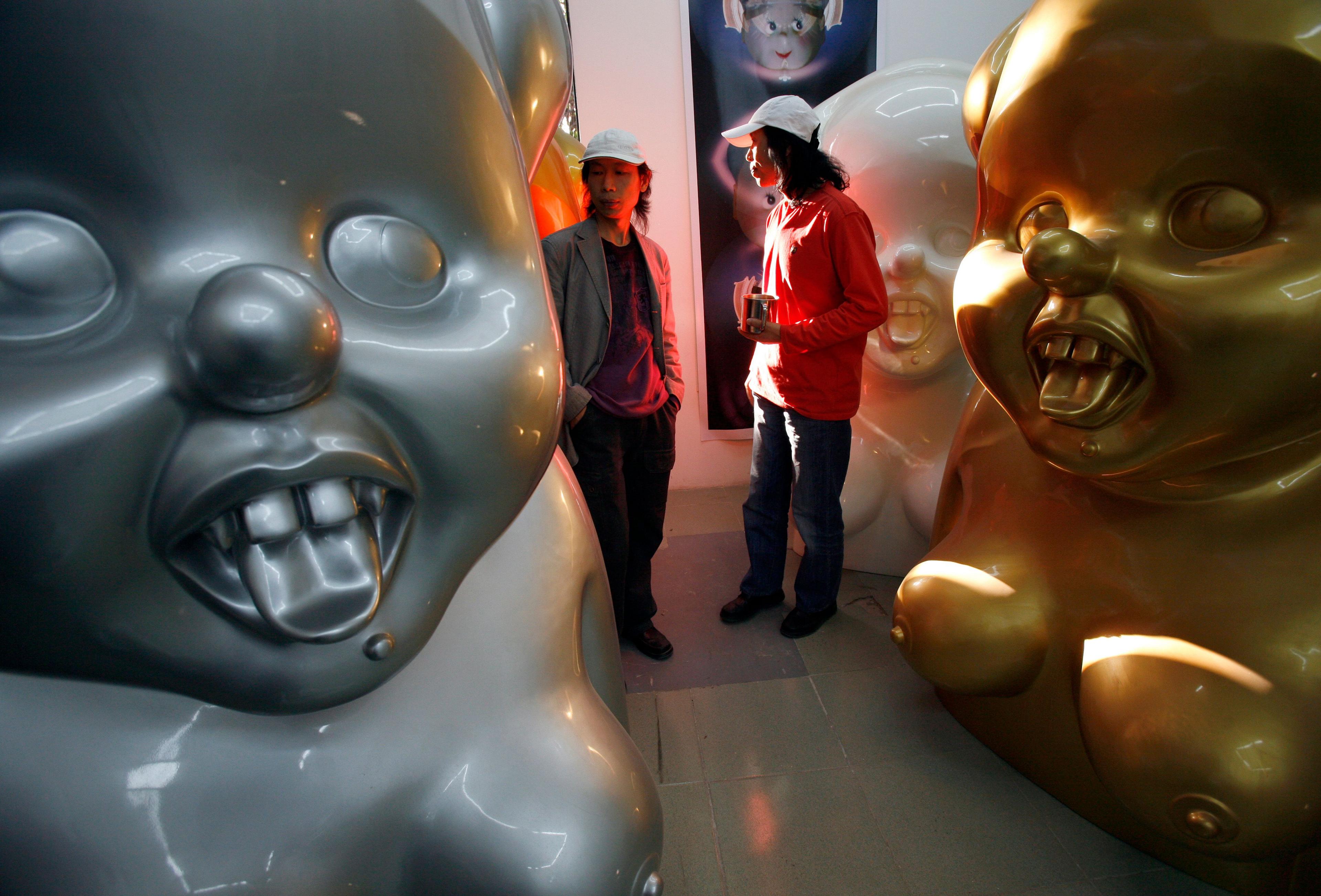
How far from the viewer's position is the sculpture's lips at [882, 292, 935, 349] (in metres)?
2.28

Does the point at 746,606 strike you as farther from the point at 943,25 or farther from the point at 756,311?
the point at 943,25

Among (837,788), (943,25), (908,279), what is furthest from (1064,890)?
(943,25)

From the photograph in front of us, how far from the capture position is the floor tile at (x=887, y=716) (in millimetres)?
1688

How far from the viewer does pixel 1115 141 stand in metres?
0.91

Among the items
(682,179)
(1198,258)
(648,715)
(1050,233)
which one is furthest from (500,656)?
(682,179)

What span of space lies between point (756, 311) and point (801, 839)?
3.88 ft

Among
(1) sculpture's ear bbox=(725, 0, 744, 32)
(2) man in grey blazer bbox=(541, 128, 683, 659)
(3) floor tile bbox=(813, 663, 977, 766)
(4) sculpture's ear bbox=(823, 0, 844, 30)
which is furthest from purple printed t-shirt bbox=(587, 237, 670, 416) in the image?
(4) sculpture's ear bbox=(823, 0, 844, 30)

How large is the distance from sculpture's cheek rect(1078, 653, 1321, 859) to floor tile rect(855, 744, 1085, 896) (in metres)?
0.33

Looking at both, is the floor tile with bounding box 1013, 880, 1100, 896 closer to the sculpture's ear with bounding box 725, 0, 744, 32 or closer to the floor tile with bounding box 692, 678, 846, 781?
the floor tile with bounding box 692, 678, 846, 781

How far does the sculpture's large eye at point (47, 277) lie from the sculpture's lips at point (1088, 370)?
1.02 metres

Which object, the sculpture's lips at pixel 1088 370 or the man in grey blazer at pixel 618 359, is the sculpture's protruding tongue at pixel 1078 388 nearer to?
the sculpture's lips at pixel 1088 370

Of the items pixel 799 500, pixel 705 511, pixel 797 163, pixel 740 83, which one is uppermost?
pixel 740 83

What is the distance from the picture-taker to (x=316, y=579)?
45cm

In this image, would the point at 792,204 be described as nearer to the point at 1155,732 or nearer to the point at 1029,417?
the point at 1029,417
